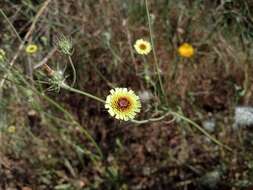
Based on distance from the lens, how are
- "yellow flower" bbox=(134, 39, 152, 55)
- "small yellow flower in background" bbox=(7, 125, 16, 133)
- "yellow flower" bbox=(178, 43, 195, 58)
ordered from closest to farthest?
"yellow flower" bbox=(134, 39, 152, 55), "small yellow flower in background" bbox=(7, 125, 16, 133), "yellow flower" bbox=(178, 43, 195, 58)

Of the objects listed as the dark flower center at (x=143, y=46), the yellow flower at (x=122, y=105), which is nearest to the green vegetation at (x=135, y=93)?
the dark flower center at (x=143, y=46)

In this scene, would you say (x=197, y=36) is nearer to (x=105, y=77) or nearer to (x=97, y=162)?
(x=105, y=77)

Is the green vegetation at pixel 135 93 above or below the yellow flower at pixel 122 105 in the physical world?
above

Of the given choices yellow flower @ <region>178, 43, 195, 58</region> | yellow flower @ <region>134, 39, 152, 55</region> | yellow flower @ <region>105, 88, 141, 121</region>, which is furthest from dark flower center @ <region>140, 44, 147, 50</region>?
yellow flower @ <region>105, 88, 141, 121</region>

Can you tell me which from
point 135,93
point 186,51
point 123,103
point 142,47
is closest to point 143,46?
point 142,47

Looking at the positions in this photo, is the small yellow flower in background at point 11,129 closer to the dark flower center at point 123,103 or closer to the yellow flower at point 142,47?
the yellow flower at point 142,47

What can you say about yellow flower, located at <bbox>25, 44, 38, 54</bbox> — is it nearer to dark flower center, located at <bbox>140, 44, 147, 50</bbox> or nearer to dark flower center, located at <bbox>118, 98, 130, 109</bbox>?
dark flower center, located at <bbox>140, 44, 147, 50</bbox>

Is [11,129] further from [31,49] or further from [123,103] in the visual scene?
[123,103]
